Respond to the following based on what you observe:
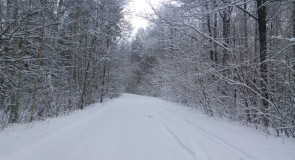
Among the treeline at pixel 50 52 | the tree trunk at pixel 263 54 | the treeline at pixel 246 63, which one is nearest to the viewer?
the treeline at pixel 246 63

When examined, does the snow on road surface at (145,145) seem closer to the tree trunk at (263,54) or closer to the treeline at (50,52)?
the tree trunk at (263,54)

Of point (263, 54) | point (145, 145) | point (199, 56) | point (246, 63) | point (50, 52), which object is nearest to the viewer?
point (145, 145)

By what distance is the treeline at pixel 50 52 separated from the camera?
268 inches

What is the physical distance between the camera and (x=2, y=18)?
21.9 feet

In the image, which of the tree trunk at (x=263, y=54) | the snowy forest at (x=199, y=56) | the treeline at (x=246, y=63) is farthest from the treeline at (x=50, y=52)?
the tree trunk at (x=263, y=54)

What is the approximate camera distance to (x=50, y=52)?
29.6 ft

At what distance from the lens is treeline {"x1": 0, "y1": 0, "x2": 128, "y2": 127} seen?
6.81 metres

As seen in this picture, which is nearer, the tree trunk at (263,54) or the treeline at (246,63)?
the treeline at (246,63)

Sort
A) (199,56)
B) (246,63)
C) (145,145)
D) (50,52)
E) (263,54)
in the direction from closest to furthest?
(145,145) < (263,54) < (246,63) < (199,56) < (50,52)

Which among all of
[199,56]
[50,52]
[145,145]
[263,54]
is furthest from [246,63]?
[50,52]

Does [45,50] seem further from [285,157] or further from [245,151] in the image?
[285,157]

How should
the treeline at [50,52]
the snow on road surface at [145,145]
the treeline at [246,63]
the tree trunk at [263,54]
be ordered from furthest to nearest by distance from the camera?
the treeline at [50,52]
the tree trunk at [263,54]
the treeline at [246,63]
the snow on road surface at [145,145]

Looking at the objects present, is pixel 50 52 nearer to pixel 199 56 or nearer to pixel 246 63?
pixel 199 56

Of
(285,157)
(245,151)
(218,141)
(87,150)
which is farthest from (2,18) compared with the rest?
(285,157)
